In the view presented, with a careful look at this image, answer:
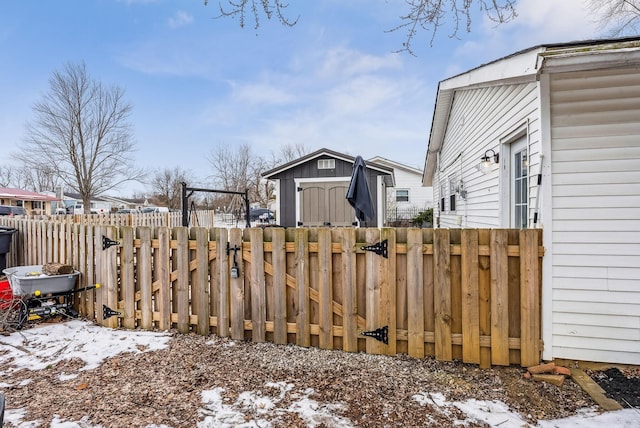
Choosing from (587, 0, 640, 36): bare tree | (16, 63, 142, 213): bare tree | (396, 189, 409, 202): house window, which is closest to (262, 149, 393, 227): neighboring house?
(587, 0, 640, 36): bare tree

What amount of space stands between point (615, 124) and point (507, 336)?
2124 millimetres

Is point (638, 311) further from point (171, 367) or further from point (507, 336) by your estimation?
point (171, 367)

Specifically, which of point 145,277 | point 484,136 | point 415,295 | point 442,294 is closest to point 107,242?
point 145,277

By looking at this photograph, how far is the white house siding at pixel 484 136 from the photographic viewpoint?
12.3ft

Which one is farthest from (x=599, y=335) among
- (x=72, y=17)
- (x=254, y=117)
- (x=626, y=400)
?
(x=254, y=117)

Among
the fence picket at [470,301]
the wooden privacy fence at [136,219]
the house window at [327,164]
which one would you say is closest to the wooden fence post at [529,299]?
the fence picket at [470,301]

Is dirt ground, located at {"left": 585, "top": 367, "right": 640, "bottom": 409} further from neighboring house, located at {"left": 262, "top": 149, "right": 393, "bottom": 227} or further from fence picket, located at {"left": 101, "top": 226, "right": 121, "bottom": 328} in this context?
neighboring house, located at {"left": 262, "top": 149, "right": 393, "bottom": 227}

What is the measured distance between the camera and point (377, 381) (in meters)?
2.71

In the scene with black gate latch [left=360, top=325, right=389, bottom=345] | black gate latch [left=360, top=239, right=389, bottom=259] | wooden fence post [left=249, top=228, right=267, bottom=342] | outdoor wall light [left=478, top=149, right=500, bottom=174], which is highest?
outdoor wall light [left=478, top=149, right=500, bottom=174]

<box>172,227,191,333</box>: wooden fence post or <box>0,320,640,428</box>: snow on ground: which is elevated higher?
<box>172,227,191,333</box>: wooden fence post

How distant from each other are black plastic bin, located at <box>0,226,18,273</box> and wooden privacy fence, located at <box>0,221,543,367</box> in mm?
2464

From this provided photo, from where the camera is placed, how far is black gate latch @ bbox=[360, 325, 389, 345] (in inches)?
126

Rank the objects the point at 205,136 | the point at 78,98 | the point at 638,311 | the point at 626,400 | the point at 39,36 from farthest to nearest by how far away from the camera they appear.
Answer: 1. the point at 205,136
2. the point at 78,98
3. the point at 39,36
4. the point at 638,311
5. the point at 626,400

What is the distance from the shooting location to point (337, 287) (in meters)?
3.37
